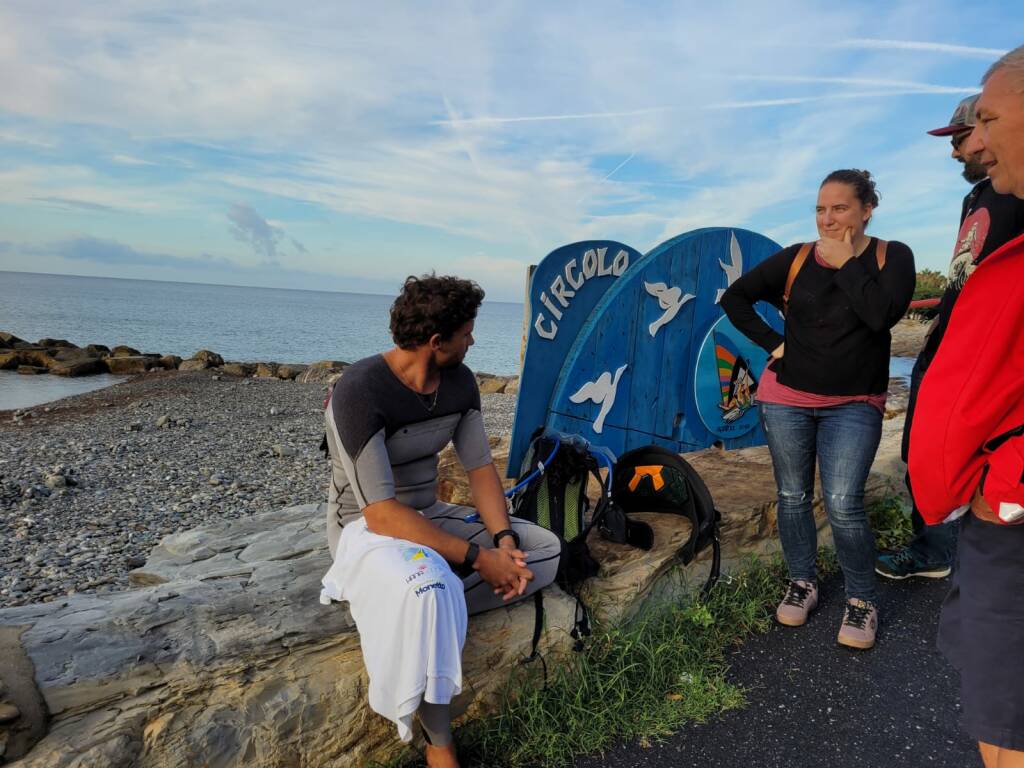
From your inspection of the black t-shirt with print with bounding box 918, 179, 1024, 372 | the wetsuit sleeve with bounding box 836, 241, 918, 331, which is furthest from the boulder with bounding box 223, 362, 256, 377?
the black t-shirt with print with bounding box 918, 179, 1024, 372

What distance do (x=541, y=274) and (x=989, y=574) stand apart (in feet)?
9.39

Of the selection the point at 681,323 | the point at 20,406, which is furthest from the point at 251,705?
the point at 20,406

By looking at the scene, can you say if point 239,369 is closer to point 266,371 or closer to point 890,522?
point 266,371

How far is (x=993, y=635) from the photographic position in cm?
159

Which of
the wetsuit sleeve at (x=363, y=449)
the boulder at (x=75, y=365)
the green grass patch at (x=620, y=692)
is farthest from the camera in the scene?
the boulder at (x=75, y=365)

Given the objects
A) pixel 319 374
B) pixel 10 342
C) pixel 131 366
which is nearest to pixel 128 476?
pixel 319 374

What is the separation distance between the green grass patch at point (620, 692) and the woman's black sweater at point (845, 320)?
49.8 inches

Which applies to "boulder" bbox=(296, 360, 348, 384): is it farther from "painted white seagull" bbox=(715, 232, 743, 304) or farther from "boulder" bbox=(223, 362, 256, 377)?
"painted white seagull" bbox=(715, 232, 743, 304)

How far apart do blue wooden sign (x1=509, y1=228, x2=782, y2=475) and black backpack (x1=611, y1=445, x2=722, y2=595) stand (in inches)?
18.7

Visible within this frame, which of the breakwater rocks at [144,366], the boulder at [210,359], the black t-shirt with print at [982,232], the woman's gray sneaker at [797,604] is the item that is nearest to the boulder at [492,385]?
the breakwater rocks at [144,366]

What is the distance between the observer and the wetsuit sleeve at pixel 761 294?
11.6ft

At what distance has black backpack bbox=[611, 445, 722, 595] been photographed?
369 cm

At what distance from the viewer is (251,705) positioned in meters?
2.40

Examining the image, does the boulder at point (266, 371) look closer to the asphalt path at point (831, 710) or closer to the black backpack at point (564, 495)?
the black backpack at point (564, 495)
